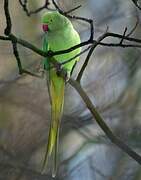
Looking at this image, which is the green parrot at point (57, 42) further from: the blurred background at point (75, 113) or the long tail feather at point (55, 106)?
the blurred background at point (75, 113)

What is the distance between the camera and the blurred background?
1549mm

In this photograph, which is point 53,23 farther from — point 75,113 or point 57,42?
point 75,113

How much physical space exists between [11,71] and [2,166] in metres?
0.36

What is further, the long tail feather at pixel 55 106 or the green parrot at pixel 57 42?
the green parrot at pixel 57 42

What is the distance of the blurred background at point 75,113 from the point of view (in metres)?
1.55

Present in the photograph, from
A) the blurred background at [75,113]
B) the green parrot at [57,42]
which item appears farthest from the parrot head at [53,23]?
the blurred background at [75,113]

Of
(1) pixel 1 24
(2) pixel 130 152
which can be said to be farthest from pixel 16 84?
(2) pixel 130 152

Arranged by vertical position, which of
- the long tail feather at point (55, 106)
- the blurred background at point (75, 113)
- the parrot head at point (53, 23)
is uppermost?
the parrot head at point (53, 23)

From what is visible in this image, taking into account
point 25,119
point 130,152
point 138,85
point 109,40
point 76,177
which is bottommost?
point 76,177

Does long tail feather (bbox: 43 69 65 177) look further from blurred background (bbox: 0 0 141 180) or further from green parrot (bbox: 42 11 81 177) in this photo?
blurred background (bbox: 0 0 141 180)

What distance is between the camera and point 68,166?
155cm

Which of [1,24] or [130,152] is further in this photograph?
[1,24]

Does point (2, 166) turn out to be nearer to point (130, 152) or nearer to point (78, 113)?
point (78, 113)

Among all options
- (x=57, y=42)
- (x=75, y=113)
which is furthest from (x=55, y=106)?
(x=75, y=113)
